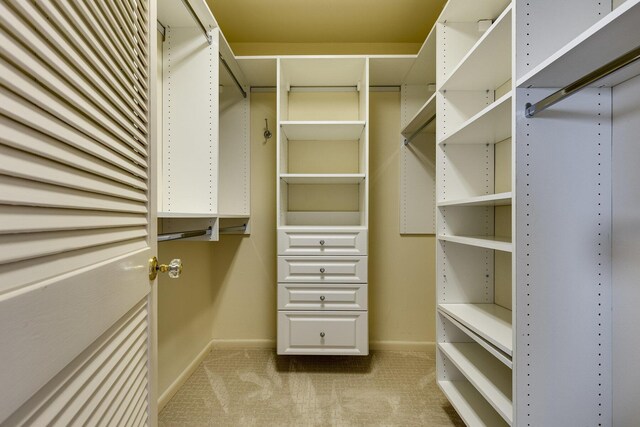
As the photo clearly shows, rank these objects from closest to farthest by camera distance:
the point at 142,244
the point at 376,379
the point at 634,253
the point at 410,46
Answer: the point at 142,244, the point at 634,253, the point at 376,379, the point at 410,46

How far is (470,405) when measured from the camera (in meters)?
1.42

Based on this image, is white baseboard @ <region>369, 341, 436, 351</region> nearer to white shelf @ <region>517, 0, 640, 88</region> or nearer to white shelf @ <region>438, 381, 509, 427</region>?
white shelf @ <region>438, 381, 509, 427</region>

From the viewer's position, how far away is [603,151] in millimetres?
977

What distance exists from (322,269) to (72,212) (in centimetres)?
154

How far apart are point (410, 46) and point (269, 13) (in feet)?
3.44

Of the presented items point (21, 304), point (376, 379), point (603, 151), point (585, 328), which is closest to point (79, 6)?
point (21, 304)

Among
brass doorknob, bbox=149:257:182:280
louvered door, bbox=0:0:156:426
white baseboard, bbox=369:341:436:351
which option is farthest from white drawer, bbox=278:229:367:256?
louvered door, bbox=0:0:156:426

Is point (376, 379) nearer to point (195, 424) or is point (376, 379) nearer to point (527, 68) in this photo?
point (195, 424)

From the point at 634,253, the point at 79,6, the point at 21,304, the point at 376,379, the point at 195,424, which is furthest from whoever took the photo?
the point at 376,379

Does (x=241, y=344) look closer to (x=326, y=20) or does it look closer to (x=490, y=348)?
(x=490, y=348)

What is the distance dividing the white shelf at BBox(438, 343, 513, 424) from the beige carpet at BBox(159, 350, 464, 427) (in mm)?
364

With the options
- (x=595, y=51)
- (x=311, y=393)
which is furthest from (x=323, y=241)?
(x=595, y=51)

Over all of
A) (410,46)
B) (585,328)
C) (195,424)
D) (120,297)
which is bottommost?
(195,424)

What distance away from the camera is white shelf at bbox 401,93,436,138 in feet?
5.89
